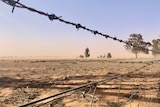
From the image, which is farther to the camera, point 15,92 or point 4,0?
point 15,92

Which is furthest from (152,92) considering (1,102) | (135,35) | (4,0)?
(135,35)

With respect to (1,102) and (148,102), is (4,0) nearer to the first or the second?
(148,102)

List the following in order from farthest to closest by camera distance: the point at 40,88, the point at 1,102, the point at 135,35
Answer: the point at 135,35
the point at 40,88
the point at 1,102

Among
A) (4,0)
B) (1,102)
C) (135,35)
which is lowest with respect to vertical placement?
(1,102)

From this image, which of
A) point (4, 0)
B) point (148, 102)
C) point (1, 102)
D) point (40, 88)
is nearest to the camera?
point (4, 0)

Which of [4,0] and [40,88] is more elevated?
[4,0]

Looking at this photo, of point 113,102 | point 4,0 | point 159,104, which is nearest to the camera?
point 4,0

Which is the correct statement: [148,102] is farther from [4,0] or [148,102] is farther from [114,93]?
[4,0]

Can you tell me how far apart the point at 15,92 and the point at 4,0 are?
873 cm

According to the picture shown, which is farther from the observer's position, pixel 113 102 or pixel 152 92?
pixel 152 92

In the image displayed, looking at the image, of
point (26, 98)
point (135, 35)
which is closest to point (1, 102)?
point (26, 98)

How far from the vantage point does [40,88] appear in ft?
45.4

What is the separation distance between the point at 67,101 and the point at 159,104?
3.26 meters

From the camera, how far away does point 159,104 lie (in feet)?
29.0
